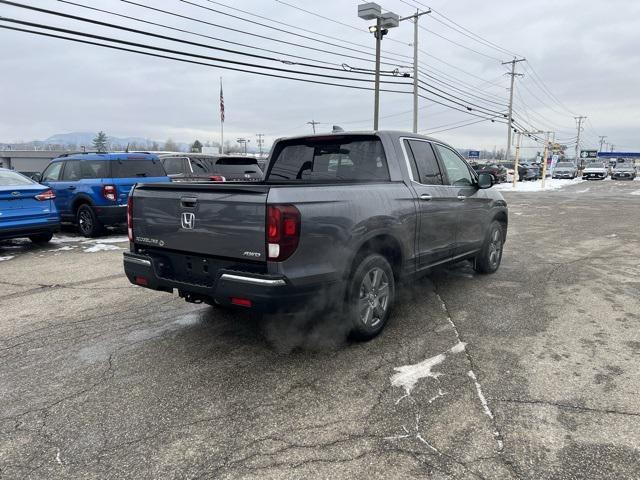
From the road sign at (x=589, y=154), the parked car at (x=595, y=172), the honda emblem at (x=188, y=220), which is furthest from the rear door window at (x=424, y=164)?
the road sign at (x=589, y=154)

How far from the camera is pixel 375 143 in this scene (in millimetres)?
4703

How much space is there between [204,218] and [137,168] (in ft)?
25.3

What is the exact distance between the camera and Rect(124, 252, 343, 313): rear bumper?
11.0ft

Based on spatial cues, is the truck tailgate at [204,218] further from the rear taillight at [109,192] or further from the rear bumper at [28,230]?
the rear taillight at [109,192]

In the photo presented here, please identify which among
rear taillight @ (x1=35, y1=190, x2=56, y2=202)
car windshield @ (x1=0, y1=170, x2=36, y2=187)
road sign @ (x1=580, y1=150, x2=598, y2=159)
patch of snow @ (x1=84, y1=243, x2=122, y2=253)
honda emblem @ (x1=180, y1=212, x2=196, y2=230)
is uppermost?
road sign @ (x1=580, y1=150, x2=598, y2=159)

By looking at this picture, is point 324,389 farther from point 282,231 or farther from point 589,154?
point 589,154

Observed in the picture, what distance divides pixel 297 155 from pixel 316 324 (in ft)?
6.11

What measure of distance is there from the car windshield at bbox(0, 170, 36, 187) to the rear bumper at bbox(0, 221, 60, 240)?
816 millimetres

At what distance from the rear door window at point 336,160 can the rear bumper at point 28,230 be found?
589 centimetres

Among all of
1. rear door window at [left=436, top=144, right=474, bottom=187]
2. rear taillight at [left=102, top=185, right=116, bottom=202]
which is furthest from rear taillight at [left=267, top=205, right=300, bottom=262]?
rear taillight at [left=102, top=185, right=116, bottom=202]

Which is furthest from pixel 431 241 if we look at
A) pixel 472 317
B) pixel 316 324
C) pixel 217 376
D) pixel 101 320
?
pixel 101 320

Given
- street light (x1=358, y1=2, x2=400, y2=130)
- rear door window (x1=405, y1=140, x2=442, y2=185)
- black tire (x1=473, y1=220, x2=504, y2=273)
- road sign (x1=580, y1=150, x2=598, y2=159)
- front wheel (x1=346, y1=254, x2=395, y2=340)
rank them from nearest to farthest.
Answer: front wheel (x1=346, y1=254, x2=395, y2=340) < rear door window (x1=405, y1=140, x2=442, y2=185) < black tire (x1=473, y1=220, x2=504, y2=273) < street light (x1=358, y1=2, x2=400, y2=130) < road sign (x1=580, y1=150, x2=598, y2=159)

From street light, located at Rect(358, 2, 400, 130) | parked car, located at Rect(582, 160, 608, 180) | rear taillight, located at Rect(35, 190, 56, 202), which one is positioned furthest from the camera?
parked car, located at Rect(582, 160, 608, 180)

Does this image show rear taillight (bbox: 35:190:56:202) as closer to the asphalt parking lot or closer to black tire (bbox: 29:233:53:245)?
black tire (bbox: 29:233:53:245)
